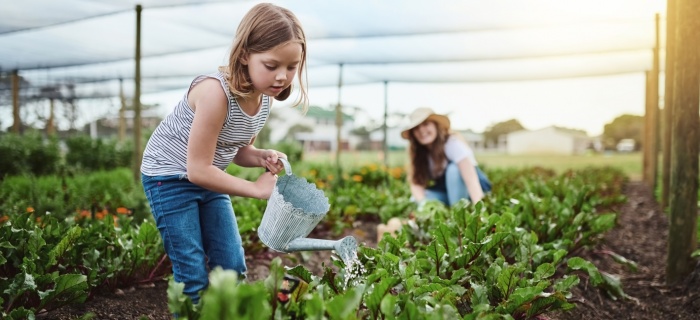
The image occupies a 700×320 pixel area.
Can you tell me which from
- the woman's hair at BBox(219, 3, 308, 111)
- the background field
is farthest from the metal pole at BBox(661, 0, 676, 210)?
the background field

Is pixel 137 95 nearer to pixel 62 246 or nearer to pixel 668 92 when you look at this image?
pixel 62 246

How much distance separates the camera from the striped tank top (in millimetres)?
2271

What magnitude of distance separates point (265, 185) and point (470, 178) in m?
3.11

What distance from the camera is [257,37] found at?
2.07m

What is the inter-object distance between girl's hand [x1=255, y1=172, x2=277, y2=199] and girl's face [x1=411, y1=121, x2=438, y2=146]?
10.9 feet

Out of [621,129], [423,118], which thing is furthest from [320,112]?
[621,129]

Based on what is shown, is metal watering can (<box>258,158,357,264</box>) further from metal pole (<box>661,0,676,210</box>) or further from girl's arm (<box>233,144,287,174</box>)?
metal pole (<box>661,0,676,210</box>)

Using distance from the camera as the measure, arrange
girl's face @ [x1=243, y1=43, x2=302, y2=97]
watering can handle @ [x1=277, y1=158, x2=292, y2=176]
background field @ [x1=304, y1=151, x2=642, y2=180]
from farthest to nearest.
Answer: background field @ [x1=304, y1=151, x2=642, y2=180] → watering can handle @ [x1=277, y1=158, x2=292, y2=176] → girl's face @ [x1=243, y1=43, x2=302, y2=97]

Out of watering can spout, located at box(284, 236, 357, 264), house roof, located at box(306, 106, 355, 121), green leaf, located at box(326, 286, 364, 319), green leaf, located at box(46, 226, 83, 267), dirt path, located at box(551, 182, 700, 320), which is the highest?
house roof, located at box(306, 106, 355, 121)

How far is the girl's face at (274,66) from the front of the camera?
6.68 ft

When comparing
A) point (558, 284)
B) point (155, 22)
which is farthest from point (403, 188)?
point (558, 284)

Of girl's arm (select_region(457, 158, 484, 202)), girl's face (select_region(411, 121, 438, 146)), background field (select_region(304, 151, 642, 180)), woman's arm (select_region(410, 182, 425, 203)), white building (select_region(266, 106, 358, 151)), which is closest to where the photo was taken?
girl's arm (select_region(457, 158, 484, 202))

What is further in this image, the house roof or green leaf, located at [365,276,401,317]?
the house roof

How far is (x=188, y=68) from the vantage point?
994 centimetres
